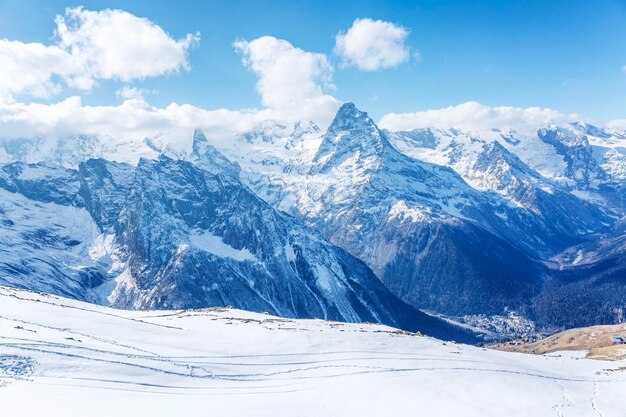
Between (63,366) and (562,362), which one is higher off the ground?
(63,366)

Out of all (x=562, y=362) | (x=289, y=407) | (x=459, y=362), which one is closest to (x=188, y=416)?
(x=289, y=407)

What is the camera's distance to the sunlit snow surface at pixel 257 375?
154ft

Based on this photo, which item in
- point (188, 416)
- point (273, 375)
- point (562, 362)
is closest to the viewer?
point (188, 416)

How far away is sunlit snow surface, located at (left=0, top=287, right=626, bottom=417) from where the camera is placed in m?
47.0

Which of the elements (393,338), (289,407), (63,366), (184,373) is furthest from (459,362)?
(63,366)

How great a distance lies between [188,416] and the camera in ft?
145

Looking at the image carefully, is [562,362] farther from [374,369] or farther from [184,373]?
[184,373]

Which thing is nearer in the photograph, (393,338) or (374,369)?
(374,369)

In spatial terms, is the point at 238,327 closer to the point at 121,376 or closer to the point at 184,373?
the point at 184,373

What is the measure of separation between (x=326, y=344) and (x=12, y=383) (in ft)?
136

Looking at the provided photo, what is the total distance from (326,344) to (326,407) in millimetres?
25638

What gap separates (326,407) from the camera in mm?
51000

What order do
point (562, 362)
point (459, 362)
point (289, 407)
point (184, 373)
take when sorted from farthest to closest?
point (562, 362), point (459, 362), point (184, 373), point (289, 407)

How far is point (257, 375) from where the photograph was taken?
60875 mm
